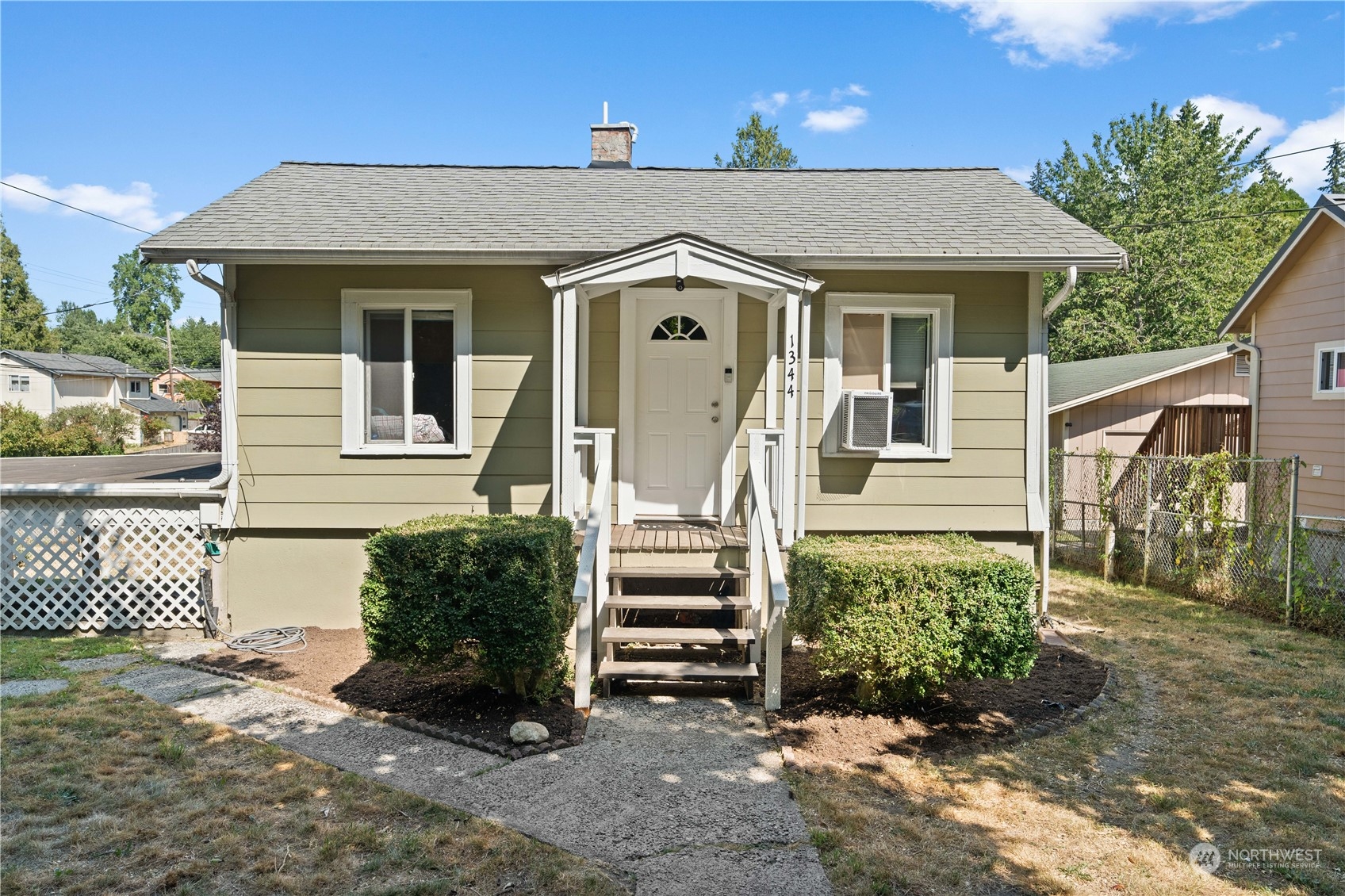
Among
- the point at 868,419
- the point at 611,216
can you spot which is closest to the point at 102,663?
the point at 611,216

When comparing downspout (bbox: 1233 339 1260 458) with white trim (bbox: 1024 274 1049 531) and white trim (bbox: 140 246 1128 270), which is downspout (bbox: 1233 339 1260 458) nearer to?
white trim (bbox: 1024 274 1049 531)

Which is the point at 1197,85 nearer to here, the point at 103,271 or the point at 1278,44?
the point at 1278,44

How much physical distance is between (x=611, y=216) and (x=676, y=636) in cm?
417

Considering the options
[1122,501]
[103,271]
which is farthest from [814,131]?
[103,271]

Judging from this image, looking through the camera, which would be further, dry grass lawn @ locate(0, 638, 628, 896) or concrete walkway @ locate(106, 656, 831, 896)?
concrete walkway @ locate(106, 656, 831, 896)

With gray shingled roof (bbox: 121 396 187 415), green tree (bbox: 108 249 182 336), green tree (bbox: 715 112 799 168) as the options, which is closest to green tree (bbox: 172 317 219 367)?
green tree (bbox: 108 249 182 336)

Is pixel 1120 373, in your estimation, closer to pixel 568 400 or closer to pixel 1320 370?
pixel 1320 370

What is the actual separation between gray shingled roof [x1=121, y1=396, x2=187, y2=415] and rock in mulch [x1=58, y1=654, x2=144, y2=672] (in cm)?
4332

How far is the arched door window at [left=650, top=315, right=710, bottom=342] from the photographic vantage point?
23.0ft

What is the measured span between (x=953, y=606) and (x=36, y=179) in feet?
130

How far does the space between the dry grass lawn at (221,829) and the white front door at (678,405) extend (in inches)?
151

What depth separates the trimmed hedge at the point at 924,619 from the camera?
4.36 metres

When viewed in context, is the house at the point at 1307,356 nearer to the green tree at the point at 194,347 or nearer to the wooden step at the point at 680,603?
the wooden step at the point at 680,603

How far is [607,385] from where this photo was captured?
696cm
